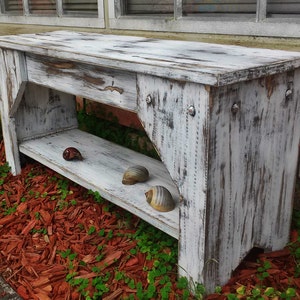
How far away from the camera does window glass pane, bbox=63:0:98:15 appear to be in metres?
3.74

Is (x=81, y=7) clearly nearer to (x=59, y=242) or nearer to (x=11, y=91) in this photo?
(x=11, y=91)

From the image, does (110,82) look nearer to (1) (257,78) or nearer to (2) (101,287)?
(1) (257,78)

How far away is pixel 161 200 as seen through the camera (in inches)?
90.3

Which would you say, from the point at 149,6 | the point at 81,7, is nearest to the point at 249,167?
the point at 149,6

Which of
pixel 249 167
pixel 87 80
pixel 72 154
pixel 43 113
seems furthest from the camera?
pixel 43 113

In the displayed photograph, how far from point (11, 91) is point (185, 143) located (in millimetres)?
1751

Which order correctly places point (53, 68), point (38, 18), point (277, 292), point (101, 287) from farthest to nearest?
1. point (38, 18)
2. point (53, 68)
3. point (101, 287)
4. point (277, 292)

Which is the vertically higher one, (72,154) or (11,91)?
(11,91)

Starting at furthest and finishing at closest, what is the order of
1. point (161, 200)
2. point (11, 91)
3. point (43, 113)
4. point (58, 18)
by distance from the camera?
1. point (58, 18)
2. point (43, 113)
3. point (11, 91)
4. point (161, 200)

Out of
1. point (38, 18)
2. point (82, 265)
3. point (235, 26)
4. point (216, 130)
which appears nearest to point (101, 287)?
point (82, 265)

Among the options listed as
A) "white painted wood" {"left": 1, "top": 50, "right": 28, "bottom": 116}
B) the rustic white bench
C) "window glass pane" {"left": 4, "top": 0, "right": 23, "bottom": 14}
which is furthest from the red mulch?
"window glass pane" {"left": 4, "top": 0, "right": 23, "bottom": 14}

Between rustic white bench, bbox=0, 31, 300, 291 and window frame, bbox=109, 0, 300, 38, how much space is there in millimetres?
298

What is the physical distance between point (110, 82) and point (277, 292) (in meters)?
1.27

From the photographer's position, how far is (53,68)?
2.67m
